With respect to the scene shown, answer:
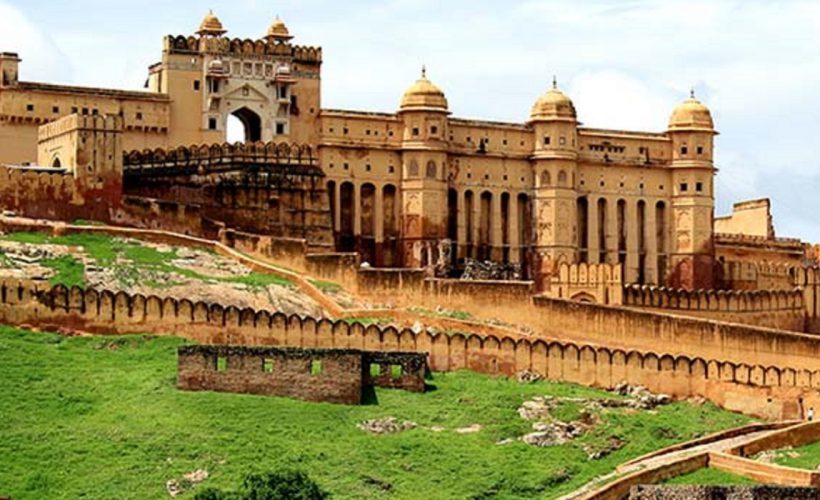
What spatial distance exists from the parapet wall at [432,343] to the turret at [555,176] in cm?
1890

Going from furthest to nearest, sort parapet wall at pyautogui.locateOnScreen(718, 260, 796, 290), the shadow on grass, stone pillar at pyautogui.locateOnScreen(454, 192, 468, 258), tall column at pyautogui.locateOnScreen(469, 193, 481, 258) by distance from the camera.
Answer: parapet wall at pyautogui.locateOnScreen(718, 260, 796, 290) → tall column at pyautogui.locateOnScreen(469, 193, 481, 258) → stone pillar at pyautogui.locateOnScreen(454, 192, 468, 258) → the shadow on grass

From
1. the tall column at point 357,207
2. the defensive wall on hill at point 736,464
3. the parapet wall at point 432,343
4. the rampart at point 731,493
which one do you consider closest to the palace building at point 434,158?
the tall column at point 357,207

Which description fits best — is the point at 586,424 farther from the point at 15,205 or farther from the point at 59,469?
the point at 15,205

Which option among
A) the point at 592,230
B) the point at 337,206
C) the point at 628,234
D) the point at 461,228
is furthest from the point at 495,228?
the point at 337,206

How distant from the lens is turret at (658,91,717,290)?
76.6 meters

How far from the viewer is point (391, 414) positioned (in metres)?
50.0

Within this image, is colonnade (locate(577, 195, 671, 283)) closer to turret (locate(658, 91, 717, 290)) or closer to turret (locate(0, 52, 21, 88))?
turret (locate(658, 91, 717, 290))

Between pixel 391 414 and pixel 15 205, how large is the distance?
1671cm

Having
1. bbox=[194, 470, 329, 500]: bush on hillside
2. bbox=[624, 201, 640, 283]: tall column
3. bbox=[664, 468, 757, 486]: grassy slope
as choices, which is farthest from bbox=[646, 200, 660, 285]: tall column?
bbox=[194, 470, 329, 500]: bush on hillside

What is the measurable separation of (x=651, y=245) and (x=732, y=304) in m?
7.99

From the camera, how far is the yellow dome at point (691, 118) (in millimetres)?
77062

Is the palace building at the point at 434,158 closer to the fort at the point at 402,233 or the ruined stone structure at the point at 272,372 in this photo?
the fort at the point at 402,233

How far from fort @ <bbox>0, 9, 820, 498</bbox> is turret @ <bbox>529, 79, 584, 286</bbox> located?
78mm

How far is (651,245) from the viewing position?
76.8 metres
